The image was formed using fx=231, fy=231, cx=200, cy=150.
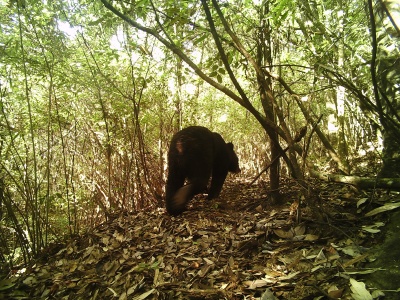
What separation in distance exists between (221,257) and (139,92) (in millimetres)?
2859

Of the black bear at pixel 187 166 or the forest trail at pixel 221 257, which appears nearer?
the forest trail at pixel 221 257

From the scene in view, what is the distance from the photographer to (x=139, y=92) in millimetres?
3855

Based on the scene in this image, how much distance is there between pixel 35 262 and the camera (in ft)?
8.05

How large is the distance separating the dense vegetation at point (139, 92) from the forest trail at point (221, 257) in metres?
0.42

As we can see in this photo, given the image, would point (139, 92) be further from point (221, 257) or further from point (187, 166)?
point (221, 257)

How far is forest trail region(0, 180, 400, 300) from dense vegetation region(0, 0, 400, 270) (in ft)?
1.38

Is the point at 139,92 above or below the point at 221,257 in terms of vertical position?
above

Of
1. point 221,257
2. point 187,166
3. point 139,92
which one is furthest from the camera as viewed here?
point 139,92

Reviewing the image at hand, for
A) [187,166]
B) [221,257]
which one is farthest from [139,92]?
[221,257]

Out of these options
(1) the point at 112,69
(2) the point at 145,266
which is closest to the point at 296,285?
(2) the point at 145,266

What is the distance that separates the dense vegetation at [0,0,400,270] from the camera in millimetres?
2381

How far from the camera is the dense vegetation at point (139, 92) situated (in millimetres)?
2381

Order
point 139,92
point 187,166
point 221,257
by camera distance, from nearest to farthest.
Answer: point 221,257 < point 187,166 < point 139,92

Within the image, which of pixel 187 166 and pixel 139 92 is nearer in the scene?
pixel 187 166
